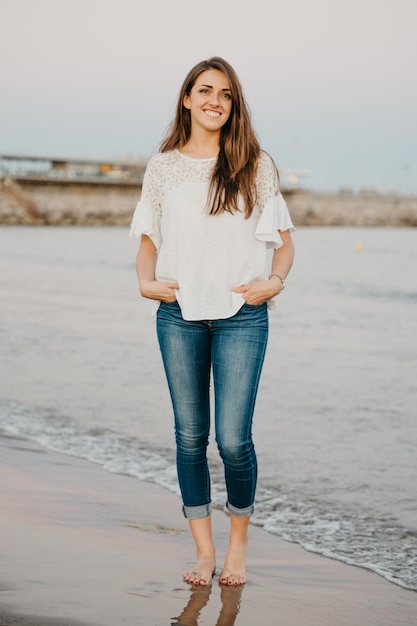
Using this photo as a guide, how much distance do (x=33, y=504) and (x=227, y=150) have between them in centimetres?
185

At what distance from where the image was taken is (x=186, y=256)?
294 cm

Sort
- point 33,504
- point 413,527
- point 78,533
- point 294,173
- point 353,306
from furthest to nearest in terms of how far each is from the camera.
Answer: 1. point 294,173
2. point 353,306
3. point 413,527
4. point 33,504
5. point 78,533

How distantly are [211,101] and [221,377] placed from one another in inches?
34.0

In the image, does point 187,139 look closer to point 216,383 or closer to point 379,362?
point 216,383

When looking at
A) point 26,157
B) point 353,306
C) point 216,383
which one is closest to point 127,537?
point 216,383

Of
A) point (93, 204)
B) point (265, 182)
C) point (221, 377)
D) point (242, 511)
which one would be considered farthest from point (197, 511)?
point (93, 204)

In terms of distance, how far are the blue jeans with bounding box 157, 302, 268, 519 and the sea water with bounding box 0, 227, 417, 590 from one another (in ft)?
3.04

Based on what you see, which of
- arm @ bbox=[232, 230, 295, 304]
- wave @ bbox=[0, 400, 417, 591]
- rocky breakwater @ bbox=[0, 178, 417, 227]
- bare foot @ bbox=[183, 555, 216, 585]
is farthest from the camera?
rocky breakwater @ bbox=[0, 178, 417, 227]

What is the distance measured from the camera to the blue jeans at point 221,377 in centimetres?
293

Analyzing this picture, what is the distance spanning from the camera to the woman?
2920 mm

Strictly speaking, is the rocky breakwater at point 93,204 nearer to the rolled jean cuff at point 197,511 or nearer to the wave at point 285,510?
the wave at point 285,510

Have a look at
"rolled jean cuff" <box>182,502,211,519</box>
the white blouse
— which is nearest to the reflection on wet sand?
"rolled jean cuff" <box>182,502,211,519</box>

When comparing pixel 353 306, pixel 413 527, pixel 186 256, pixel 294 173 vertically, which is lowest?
pixel 294 173

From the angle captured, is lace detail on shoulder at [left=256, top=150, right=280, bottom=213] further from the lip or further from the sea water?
the sea water
